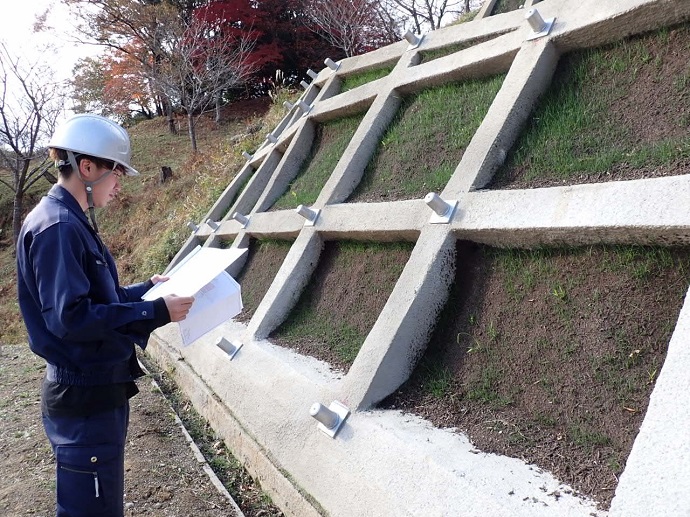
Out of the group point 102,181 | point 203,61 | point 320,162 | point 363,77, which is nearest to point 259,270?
point 320,162

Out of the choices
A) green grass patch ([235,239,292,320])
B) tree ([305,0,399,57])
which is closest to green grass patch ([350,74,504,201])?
green grass patch ([235,239,292,320])

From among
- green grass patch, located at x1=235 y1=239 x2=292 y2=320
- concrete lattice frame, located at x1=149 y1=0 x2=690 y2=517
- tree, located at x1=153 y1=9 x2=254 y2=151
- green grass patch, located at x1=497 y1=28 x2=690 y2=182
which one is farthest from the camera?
tree, located at x1=153 y1=9 x2=254 y2=151

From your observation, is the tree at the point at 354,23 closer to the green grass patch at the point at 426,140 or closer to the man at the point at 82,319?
the green grass patch at the point at 426,140

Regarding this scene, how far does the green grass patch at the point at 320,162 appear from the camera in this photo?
17.6ft

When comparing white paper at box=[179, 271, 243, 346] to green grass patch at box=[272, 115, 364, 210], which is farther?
green grass patch at box=[272, 115, 364, 210]

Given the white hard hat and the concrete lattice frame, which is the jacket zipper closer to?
the concrete lattice frame

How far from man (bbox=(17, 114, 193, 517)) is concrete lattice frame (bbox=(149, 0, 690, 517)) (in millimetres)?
1022

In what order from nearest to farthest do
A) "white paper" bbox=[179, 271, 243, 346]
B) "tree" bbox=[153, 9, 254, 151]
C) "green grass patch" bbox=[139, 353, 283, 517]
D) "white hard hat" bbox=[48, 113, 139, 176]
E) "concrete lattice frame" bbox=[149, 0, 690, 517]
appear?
"concrete lattice frame" bbox=[149, 0, 690, 517] < "white hard hat" bbox=[48, 113, 139, 176] < "white paper" bbox=[179, 271, 243, 346] < "green grass patch" bbox=[139, 353, 283, 517] < "tree" bbox=[153, 9, 254, 151]

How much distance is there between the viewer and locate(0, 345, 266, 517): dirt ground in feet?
10.9

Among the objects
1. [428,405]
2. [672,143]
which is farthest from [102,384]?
[672,143]

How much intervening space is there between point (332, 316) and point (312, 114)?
3023mm

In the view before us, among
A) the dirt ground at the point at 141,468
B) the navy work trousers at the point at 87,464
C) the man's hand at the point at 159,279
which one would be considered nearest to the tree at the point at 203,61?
the dirt ground at the point at 141,468

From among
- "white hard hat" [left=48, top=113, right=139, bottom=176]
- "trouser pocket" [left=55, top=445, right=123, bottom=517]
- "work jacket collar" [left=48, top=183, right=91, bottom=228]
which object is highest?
"white hard hat" [left=48, top=113, right=139, bottom=176]

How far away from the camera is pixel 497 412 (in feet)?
8.34
